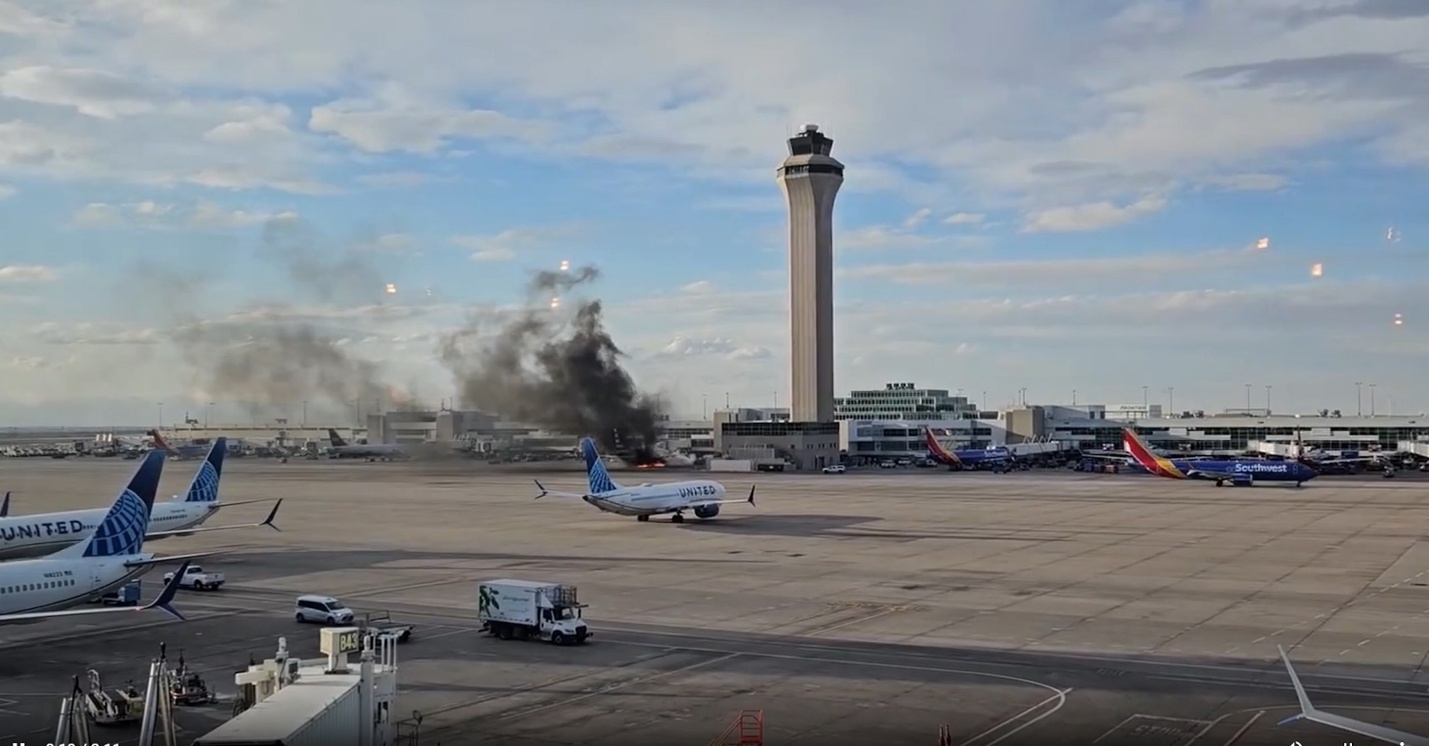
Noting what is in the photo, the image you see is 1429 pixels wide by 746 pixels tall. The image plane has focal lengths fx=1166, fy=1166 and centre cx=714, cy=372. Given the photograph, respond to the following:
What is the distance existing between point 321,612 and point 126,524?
26.3ft

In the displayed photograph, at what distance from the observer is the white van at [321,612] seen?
45.1 metres

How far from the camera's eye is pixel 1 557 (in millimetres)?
58125

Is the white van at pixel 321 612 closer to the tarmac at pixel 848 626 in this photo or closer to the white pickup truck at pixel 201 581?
the tarmac at pixel 848 626

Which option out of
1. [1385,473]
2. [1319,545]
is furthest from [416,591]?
[1385,473]

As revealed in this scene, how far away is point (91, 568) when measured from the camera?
1662 inches

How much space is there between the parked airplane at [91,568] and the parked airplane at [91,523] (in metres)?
4.40

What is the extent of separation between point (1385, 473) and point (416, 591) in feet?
500

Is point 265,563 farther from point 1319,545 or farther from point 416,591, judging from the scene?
point 1319,545

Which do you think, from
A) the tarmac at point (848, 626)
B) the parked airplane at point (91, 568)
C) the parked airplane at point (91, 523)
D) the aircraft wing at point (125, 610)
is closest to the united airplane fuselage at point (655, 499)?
the tarmac at point (848, 626)

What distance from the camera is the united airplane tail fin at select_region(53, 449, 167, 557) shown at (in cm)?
4378

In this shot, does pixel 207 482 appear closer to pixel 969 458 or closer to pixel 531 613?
pixel 531 613

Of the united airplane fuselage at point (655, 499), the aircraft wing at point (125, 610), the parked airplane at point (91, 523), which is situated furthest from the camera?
the united airplane fuselage at point (655, 499)

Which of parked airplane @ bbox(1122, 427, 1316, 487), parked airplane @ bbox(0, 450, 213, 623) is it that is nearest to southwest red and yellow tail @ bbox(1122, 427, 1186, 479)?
parked airplane @ bbox(1122, 427, 1316, 487)

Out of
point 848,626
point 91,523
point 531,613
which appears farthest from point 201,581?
point 848,626
